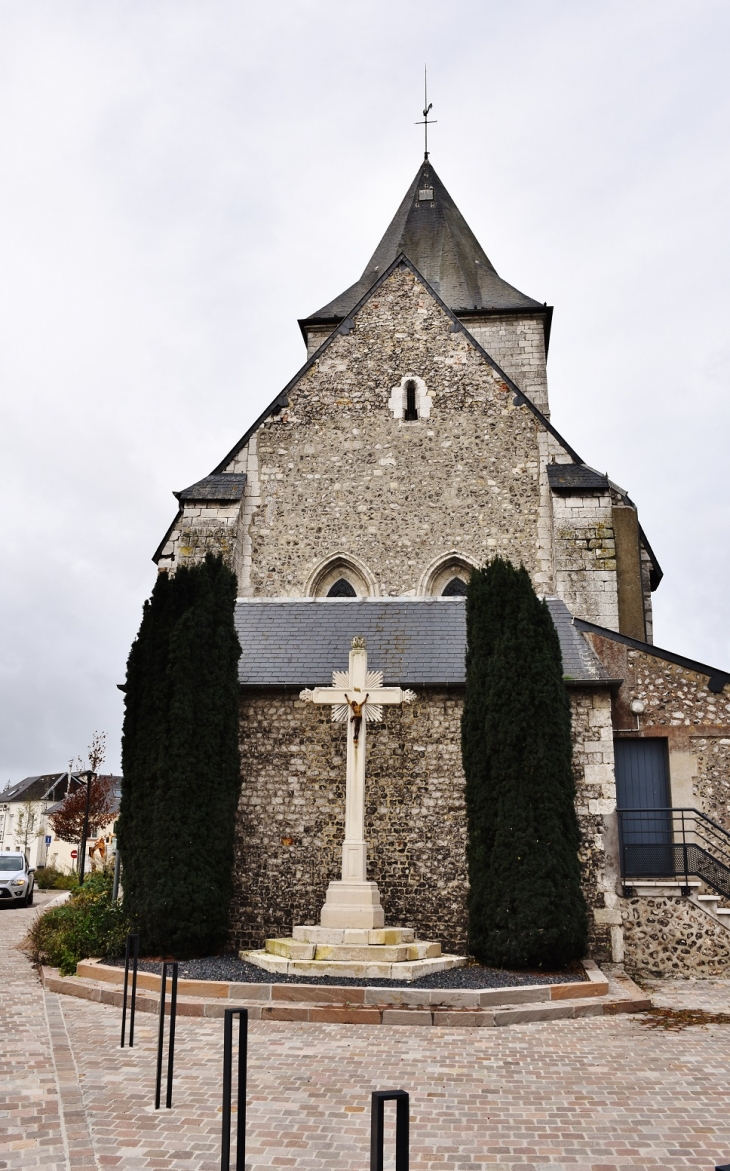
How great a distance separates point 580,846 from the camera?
9.45 m

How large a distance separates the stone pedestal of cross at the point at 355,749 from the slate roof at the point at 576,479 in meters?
5.17

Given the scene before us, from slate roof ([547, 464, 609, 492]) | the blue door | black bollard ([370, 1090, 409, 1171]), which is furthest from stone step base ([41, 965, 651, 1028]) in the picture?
slate roof ([547, 464, 609, 492])

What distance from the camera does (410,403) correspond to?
14875 mm

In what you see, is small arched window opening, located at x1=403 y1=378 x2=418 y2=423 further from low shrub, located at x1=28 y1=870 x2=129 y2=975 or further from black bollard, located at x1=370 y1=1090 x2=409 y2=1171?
black bollard, located at x1=370 y1=1090 x2=409 y2=1171

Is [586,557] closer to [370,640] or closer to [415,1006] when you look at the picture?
[370,640]

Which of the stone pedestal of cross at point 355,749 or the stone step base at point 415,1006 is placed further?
the stone pedestal of cross at point 355,749

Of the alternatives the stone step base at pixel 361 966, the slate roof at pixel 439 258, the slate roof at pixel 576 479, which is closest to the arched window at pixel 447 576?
the slate roof at pixel 576 479

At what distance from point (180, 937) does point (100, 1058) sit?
2.99 m

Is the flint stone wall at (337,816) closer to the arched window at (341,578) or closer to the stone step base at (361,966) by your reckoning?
the stone step base at (361,966)

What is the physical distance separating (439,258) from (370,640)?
1420 centimetres

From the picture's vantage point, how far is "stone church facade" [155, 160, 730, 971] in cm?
953

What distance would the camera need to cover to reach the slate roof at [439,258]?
21484mm

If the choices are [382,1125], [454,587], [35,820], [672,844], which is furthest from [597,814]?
[35,820]

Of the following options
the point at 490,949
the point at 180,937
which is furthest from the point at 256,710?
the point at 490,949
